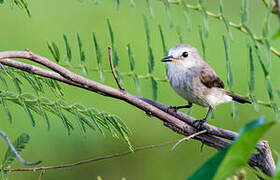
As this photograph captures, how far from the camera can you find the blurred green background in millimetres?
1611

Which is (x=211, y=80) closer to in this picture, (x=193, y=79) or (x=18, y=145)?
(x=193, y=79)

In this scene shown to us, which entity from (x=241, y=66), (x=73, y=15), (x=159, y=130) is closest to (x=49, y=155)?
(x=159, y=130)

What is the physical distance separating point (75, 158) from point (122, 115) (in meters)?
0.21

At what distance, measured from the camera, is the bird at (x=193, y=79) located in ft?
4.76

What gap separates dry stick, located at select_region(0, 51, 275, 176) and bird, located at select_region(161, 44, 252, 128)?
69cm

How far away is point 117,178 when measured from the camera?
1654mm

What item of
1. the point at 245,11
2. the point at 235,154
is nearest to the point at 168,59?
the point at 245,11

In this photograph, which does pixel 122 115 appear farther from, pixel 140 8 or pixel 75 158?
pixel 140 8

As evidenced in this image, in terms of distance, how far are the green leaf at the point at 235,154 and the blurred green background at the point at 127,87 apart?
1222mm

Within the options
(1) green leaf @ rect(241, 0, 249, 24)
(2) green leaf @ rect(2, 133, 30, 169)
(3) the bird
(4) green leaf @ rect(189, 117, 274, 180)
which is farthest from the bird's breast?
(4) green leaf @ rect(189, 117, 274, 180)

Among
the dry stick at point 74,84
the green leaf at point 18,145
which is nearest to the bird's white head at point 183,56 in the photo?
the dry stick at point 74,84

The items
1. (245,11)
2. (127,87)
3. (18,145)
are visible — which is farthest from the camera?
(127,87)

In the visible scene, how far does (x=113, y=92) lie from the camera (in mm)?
636

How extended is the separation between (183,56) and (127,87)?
0.23 m
